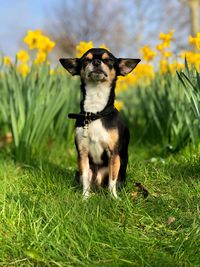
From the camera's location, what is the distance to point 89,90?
283 centimetres

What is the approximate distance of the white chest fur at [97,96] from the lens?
9.22 feet

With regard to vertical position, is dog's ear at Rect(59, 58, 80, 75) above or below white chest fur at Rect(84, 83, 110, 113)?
above

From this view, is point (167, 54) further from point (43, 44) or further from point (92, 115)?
point (92, 115)

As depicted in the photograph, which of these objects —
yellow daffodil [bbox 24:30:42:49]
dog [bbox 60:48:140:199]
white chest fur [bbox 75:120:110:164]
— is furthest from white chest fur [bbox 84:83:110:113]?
yellow daffodil [bbox 24:30:42:49]

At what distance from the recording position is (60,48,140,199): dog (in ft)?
8.98

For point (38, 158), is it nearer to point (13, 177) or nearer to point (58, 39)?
point (13, 177)

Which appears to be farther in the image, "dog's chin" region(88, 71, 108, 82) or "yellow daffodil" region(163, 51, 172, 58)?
"yellow daffodil" region(163, 51, 172, 58)

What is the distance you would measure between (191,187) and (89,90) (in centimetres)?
93

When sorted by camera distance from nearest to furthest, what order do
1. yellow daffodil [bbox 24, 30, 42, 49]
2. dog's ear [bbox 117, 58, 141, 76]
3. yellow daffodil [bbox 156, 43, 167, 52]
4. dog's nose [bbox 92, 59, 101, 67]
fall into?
1. dog's nose [bbox 92, 59, 101, 67]
2. dog's ear [bbox 117, 58, 141, 76]
3. yellow daffodil [bbox 24, 30, 42, 49]
4. yellow daffodil [bbox 156, 43, 167, 52]

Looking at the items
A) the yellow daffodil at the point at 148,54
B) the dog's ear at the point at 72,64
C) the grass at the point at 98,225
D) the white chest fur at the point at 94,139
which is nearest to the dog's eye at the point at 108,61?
the dog's ear at the point at 72,64

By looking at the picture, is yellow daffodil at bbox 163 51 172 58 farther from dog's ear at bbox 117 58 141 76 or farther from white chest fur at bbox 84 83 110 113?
white chest fur at bbox 84 83 110 113

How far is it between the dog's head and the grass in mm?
760

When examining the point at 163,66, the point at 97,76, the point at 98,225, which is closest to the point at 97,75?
the point at 97,76

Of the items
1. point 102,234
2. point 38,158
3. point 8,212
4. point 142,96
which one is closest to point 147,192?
point 102,234
